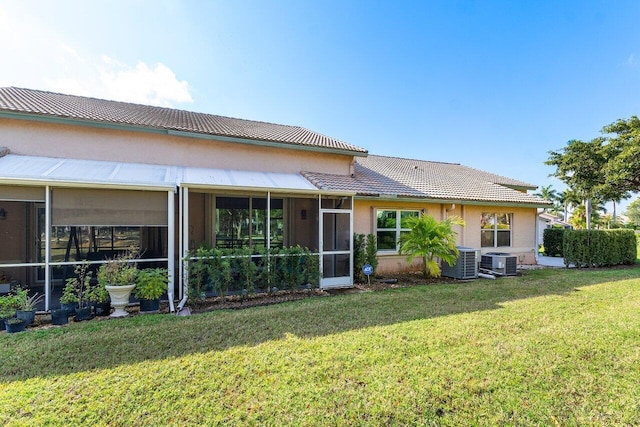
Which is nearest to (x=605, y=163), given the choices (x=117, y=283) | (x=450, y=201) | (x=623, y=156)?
(x=623, y=156)

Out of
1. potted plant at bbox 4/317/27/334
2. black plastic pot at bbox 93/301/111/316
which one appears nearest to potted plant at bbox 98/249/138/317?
black plastic pot at bbox 93/301/111/316

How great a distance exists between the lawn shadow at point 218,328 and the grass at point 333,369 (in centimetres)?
5

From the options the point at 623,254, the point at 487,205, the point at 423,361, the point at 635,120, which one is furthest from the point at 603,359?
the point at 635,120

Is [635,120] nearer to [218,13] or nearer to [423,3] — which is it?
[423,3]

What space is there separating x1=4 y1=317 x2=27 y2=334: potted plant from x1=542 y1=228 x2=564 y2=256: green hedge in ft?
89.5

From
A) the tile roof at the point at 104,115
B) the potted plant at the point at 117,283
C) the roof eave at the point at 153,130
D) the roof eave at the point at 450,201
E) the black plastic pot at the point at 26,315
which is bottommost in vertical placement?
the black plastic pot at the point at 26,315

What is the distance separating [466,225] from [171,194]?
14.8m

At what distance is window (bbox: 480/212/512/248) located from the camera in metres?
17.1

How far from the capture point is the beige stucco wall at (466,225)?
45.6 ft

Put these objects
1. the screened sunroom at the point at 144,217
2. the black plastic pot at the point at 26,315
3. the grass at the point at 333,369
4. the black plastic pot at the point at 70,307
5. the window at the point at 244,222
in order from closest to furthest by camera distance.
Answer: the grass at the point at 333,369 < the black plastic pot at the point at 26,315 < the black plastic pot at the point at 70,307 < the screened sunroom at the point at 144,217 < the window at the point at 244,222

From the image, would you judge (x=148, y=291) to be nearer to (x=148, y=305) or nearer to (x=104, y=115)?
(x=148, y=305)

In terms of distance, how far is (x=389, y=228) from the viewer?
14.4m

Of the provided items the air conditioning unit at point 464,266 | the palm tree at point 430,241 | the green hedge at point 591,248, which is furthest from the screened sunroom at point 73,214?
the green hedge at point 591,248

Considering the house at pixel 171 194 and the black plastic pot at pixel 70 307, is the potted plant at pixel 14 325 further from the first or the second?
the house at pixel 171 194
